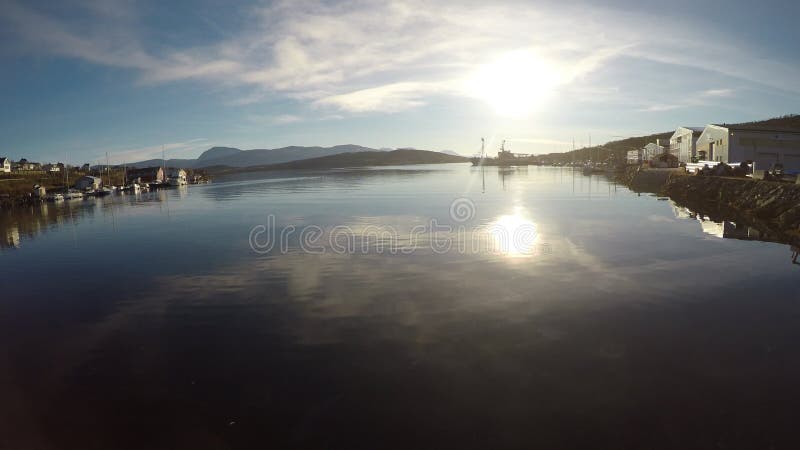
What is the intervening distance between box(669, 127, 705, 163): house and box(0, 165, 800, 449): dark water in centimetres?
6309

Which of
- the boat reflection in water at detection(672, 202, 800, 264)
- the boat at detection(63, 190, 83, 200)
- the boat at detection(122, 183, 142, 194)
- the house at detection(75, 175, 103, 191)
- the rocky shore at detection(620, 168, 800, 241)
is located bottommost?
the boat reflection in water at detection(672, 202, 800, 264)

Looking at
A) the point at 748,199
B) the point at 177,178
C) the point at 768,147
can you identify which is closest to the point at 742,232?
the point at 748,199

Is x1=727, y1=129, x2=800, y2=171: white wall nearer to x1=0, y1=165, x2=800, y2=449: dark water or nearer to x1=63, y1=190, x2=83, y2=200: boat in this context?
x1=0, y1=165, x2=800, y2=449: dark water

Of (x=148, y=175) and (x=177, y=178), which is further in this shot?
(x=148, y=175)

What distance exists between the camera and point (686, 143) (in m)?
80.1

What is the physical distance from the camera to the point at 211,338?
1212 centimetres

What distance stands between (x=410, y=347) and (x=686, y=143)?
88866mm

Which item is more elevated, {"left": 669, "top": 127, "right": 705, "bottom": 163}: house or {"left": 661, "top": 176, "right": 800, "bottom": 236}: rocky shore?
{"left": 669, "top": 127, "right": 705, "bottom": 163}: house

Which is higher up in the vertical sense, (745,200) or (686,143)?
(686,143)

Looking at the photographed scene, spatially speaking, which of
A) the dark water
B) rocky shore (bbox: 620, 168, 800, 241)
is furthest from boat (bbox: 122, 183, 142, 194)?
rocky shore (bbox: 620, 168, 800, 241)

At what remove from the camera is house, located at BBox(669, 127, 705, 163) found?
76188 mm

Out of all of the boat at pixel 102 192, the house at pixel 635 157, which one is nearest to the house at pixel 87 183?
the boat at pixel 102 192

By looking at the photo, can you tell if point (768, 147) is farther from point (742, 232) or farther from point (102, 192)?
point (102, 192)

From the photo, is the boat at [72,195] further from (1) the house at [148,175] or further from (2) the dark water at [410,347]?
(2) the dark water at [410,347]
